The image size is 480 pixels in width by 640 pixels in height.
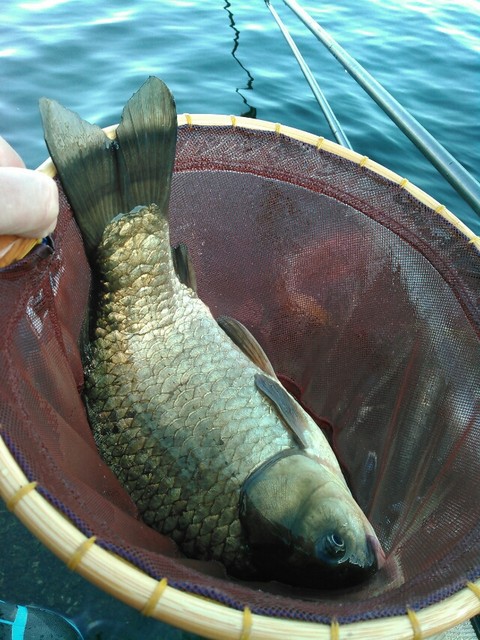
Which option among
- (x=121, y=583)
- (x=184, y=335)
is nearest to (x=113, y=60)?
(x=184, y=335)

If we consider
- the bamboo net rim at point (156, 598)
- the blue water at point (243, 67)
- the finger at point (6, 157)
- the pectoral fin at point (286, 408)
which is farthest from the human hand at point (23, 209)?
the blue water at point (243, 67)

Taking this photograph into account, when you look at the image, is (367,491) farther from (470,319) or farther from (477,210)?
(477,210)

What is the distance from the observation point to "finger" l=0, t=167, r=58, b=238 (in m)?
1.38

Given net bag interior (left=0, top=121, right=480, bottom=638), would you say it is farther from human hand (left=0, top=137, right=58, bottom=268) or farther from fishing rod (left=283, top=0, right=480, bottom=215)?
fishing rod (left=283, top=0, right=480, bottom=215)

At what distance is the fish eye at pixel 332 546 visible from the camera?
1.66 metres

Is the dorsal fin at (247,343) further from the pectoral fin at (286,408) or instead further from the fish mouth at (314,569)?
the fish mouth at (314,569)

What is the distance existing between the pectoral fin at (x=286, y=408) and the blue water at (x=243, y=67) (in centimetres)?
315

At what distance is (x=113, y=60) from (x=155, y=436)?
16.8 ft

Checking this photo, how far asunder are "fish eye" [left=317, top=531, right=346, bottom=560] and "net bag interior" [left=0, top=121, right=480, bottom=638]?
111 mm

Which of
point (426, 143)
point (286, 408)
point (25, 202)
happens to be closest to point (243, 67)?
point (426, 143)

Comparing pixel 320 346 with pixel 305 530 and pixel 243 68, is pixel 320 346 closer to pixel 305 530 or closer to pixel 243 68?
pixel 305 530

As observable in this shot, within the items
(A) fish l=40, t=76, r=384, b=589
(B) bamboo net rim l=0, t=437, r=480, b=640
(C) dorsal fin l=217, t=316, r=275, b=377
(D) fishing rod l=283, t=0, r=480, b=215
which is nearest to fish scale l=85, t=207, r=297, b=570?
(A) fish l=40, t=76, r=384, b=589

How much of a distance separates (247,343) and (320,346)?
47cm

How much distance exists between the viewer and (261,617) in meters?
1.14
